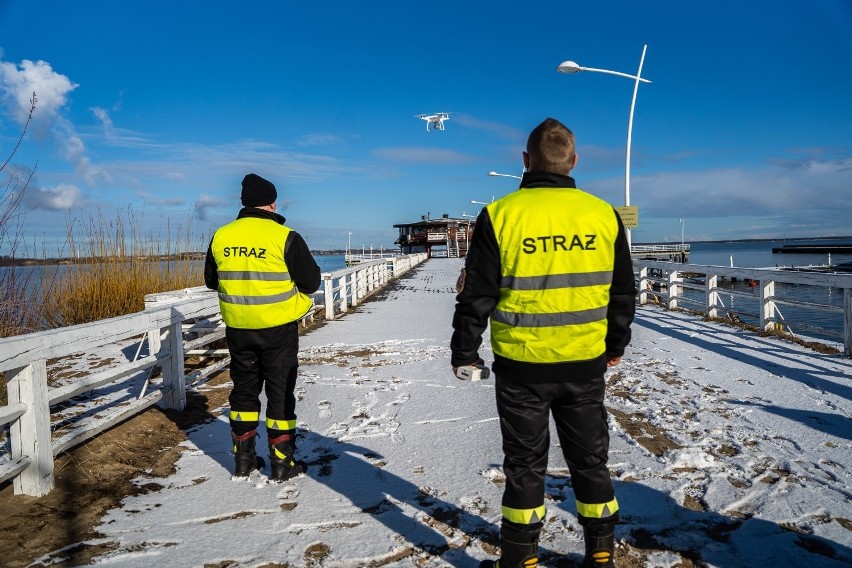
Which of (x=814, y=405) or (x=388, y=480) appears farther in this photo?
(x=814, y=405)

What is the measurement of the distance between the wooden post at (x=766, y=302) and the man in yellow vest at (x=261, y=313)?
8.19 metres

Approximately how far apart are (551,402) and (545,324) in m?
0.36

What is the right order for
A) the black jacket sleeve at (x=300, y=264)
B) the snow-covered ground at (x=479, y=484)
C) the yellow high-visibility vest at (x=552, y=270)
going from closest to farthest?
the yellow high-visibility vest at (x=552, y=270)
the snow-covered ground at (x=479, y=484)
the black jacket sleeve at (x=300, y=264)

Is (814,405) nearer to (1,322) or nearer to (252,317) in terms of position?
(252,317)

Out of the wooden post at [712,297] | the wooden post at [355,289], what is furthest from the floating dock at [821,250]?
the wooden post at [355,289]

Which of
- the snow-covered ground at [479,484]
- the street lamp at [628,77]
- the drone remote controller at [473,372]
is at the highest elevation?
the street lamp at [628,77]

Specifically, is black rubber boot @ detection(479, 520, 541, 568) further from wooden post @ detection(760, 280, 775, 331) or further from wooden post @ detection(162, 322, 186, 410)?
wooden post @ detection(760, 280, 775, 331)

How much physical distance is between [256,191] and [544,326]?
7.66 ft

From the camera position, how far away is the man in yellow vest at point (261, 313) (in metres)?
3.65

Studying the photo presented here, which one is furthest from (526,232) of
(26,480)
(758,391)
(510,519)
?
(758,391)

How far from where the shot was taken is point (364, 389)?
603 cm

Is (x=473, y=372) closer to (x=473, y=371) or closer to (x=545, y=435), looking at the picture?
(x=473, y=371)

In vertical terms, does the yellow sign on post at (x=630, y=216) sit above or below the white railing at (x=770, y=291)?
above

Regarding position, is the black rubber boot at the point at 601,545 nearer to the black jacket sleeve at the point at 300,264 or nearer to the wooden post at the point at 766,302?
the black jacket sleeve at the point at 300,264
